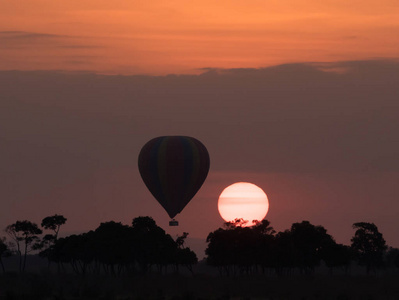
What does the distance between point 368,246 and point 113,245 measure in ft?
184

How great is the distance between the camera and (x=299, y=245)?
499 ft

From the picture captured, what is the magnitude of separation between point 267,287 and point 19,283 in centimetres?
2764

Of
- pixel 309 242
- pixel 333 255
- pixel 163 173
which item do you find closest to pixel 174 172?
pixel 163 173

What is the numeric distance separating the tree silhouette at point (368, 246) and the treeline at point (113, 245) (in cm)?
3364

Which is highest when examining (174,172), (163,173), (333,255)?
(174,172)

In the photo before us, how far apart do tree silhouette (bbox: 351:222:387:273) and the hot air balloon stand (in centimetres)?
4641

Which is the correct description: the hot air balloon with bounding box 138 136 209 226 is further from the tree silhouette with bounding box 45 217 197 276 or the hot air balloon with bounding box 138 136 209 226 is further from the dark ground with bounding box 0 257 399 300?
the dark ground with bounding box 0 257 399 300

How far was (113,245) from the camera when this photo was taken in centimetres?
15112

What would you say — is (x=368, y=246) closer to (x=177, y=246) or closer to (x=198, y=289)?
(x=177, y=246)

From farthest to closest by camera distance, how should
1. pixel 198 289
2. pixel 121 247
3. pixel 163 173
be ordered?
pixel 121 247, pixel 163 173, pixel 198 289

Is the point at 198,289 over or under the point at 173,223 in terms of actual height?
under

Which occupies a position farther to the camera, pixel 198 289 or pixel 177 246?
pixel 177 246

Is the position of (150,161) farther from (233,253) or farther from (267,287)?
(267,287)

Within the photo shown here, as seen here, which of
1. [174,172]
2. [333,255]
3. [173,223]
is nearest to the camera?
[173,223]
